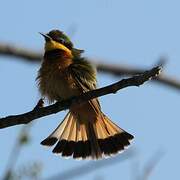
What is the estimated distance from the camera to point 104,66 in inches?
96.4

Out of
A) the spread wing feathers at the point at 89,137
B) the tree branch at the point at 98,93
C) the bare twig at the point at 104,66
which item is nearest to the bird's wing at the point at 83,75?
the spread wing feathers at the point at 89,137

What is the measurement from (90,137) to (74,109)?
1.55ft

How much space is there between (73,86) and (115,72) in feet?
4.55

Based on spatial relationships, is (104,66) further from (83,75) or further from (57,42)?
(57,42)

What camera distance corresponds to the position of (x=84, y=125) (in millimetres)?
4340

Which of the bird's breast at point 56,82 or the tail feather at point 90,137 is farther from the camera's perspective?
the tail feather at point 90,137

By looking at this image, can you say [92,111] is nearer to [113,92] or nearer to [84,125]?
[84,125]

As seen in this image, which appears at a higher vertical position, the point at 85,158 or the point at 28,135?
the point at 85,158

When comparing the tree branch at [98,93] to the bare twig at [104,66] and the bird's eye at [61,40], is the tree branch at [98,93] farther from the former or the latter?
the bird's eye at [61,40]

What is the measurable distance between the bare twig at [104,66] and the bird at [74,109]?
1.14 m

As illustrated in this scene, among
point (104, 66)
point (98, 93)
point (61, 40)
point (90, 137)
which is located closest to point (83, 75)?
point (61, 40)

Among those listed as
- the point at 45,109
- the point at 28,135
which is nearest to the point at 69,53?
the point at 45,109

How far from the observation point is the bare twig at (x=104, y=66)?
188 centimetres

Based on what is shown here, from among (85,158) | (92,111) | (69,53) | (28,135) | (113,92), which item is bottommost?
(28,135)
